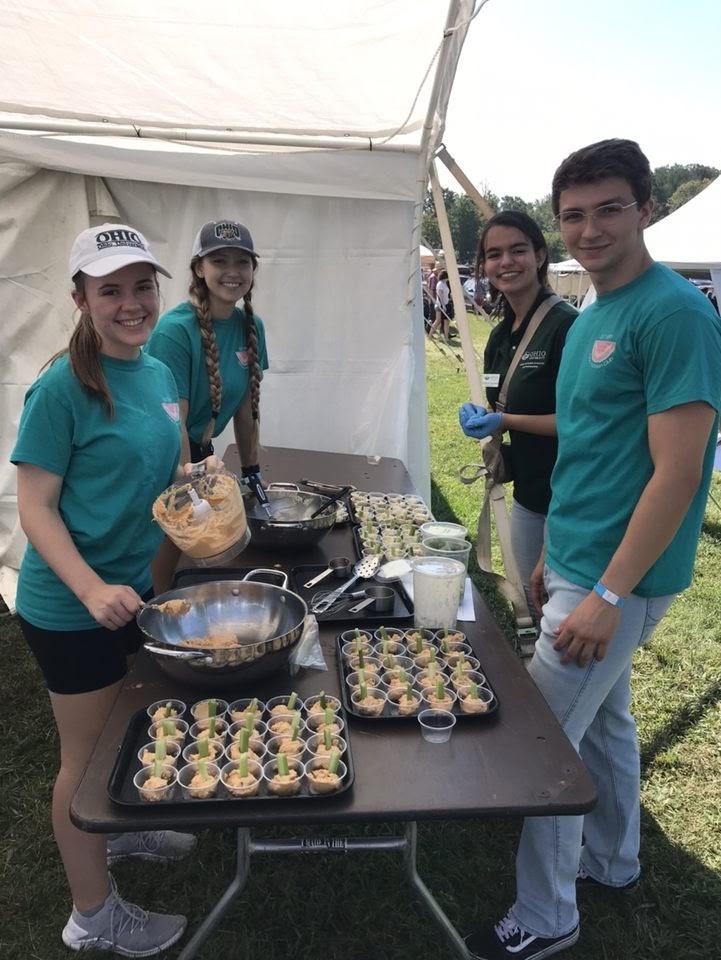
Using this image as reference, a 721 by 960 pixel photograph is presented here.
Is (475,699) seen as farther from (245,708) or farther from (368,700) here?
(245,708)

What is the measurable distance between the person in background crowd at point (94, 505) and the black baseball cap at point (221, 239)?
0.81 metres

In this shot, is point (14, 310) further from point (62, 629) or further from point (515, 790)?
point (515, 790)

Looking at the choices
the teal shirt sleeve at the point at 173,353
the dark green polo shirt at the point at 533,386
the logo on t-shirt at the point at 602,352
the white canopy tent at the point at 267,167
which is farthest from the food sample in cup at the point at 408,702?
the white canopy tent at the point at 267,167

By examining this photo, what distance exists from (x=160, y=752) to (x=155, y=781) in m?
0.07

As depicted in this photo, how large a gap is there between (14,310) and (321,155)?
6.90ft

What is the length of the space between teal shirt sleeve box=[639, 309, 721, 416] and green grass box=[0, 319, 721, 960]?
6.01 ft

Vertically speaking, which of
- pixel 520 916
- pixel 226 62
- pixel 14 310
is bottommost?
pixel 520 916

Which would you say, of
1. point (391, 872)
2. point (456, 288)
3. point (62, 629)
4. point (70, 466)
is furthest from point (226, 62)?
point (391, 872)

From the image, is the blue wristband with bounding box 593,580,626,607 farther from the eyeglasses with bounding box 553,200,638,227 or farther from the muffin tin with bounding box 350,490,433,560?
the eyeglasses with bounding box 553,200,638,227

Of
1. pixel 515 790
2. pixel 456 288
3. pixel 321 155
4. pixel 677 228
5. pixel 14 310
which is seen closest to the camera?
pixel 515 790

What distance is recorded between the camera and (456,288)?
132 inches

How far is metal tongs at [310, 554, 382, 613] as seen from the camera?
6.18 ft

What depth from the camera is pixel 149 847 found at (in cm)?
244

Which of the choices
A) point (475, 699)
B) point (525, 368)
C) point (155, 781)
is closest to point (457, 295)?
point (525, 368)
